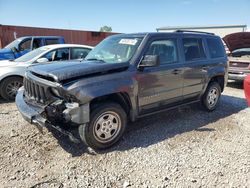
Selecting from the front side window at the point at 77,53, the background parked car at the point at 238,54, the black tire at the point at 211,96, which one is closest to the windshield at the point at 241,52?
the background parked car at the point at 238,54

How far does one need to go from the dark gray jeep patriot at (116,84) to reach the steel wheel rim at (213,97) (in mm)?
464

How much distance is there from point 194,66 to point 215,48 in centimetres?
116

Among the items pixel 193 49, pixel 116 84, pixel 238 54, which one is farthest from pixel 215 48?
pixel 238 54

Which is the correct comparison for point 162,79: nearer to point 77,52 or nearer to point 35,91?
point 35,91

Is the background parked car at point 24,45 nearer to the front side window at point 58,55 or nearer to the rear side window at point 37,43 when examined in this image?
the rear side window at point 37,43

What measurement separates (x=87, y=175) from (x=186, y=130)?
228cm

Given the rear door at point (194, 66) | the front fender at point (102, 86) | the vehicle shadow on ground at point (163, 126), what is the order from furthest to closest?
the rear door at point (194, 66) < the vehicle shadow on ground at point (163, 126) < the front fender at point (102, 86)

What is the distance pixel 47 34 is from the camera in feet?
57.1

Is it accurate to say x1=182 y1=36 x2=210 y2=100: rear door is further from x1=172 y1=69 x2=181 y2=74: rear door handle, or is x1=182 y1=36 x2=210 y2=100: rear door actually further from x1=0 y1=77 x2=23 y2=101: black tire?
x1=0 y1=77 x2=23 y2=101: black tire

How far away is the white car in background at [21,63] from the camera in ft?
20.2

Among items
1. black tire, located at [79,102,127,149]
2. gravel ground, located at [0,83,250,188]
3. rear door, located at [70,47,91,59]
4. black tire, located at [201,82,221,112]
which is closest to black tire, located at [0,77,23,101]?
gravel ground, located at [0,83,250,188]

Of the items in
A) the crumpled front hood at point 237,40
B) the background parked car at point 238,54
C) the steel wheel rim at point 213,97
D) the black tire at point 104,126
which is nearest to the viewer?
the black tire at point 104,126

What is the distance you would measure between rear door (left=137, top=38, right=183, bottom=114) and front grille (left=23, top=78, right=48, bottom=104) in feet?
5.07

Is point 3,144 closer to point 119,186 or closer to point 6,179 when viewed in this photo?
point 6,179
